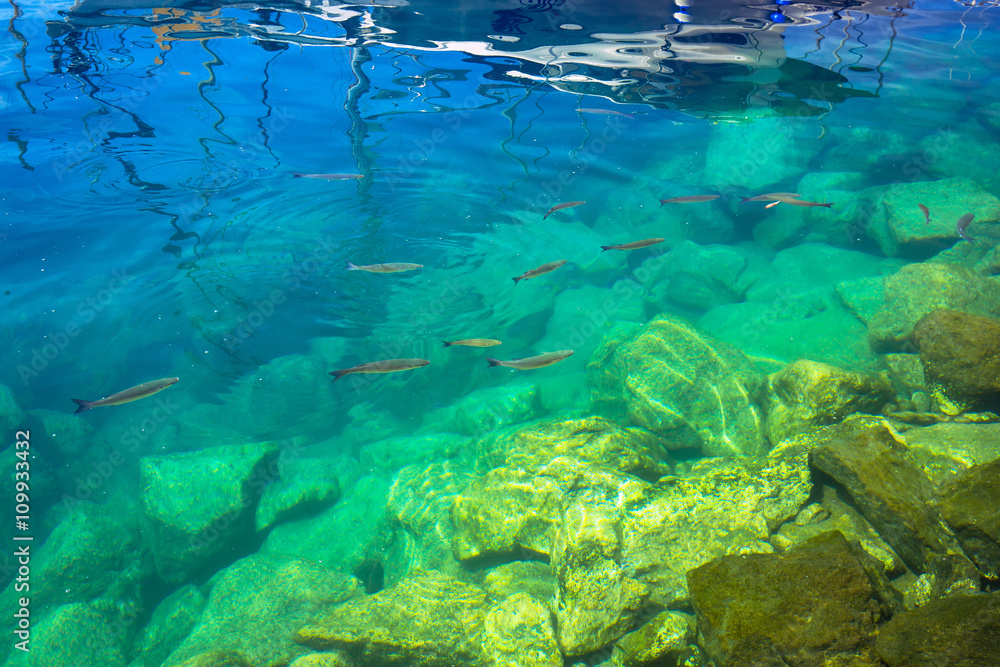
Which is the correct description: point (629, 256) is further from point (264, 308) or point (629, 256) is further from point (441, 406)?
point (264, 308)

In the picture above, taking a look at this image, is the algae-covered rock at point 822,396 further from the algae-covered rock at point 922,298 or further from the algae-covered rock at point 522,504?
the algae-covered rock at point 522,504

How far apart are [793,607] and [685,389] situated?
144 inches

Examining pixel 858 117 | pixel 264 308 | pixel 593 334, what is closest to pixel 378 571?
pixel 264 308

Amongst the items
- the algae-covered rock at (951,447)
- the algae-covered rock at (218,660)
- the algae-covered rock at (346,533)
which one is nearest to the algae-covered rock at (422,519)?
the algae-covered rock at (346,533)

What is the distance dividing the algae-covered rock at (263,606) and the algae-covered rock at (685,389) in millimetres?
4363

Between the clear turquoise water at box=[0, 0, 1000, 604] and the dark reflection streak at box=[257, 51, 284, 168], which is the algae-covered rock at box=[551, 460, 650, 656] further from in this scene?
the dark reflection streak at box=[257, 51, 284, 168]

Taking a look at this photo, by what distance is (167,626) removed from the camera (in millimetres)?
6039

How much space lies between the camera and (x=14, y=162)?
9805 millimetres

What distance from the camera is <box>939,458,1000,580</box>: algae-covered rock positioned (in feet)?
9.21

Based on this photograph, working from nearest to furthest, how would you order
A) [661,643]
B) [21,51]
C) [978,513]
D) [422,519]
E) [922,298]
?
[978,513] < [661,643] < [422,519] < [922,298] < [21,51]

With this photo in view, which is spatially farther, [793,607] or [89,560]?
[89,560]

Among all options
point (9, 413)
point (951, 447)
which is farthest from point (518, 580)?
point (9, 413)

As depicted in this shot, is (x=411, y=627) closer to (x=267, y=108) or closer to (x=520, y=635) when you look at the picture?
(x=520, y=635)

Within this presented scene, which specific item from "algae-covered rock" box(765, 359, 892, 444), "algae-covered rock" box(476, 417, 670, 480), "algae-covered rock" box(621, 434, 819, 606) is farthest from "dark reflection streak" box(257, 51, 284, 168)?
"algae-covered rock" box(765, 359, 892, 444)
